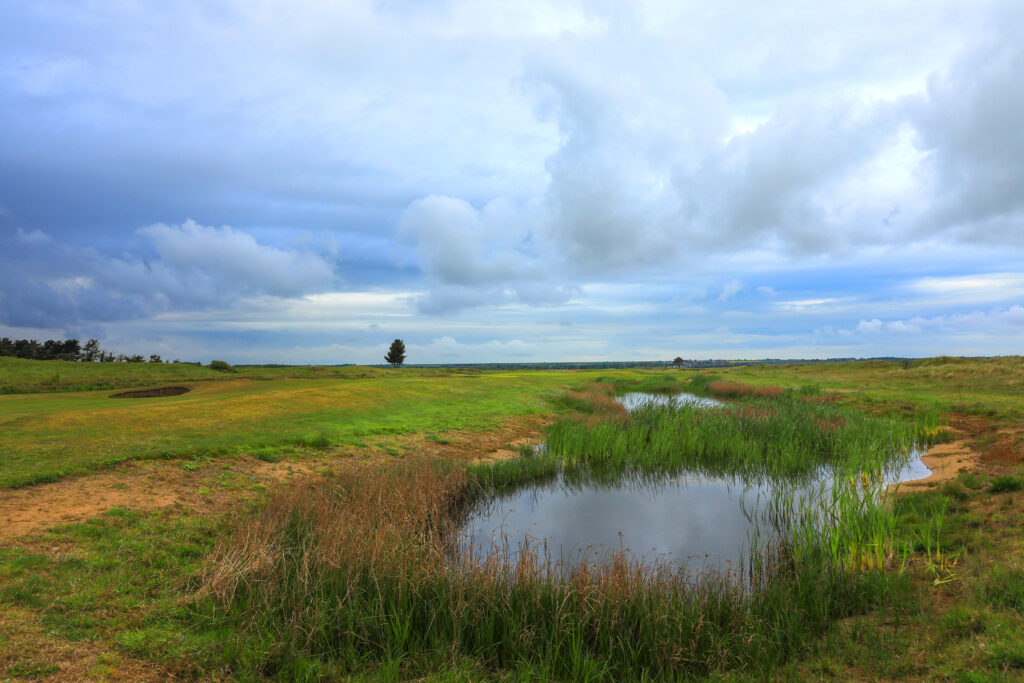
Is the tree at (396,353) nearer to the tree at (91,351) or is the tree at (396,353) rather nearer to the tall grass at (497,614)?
the tree at (91,351)

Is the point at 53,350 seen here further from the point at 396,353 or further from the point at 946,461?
the point at 946,461

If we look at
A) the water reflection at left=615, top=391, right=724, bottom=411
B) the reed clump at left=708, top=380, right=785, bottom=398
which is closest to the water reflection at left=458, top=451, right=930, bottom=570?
the water reflection at left=615, top=391, right=724, bottom=411

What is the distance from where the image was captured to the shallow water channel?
36.5ft

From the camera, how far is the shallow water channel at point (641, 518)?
36.5 ft

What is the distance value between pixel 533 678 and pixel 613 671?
1195 mm

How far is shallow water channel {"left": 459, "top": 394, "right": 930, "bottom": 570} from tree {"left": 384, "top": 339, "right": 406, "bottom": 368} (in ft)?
366

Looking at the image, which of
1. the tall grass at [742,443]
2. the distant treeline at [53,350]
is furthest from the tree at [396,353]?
the tall grass at [742,443]

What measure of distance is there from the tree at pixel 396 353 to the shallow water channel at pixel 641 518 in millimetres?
111410

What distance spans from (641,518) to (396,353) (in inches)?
4610

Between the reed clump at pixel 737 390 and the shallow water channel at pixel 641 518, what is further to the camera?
the reed clump at pixel 737 390

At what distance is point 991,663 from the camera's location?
221 inches

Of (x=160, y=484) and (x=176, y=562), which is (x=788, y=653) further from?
(x=160, y=484)

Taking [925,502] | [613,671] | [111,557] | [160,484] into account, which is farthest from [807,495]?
[160,484]

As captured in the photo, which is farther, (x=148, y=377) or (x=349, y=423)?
(x=148, y=377)
